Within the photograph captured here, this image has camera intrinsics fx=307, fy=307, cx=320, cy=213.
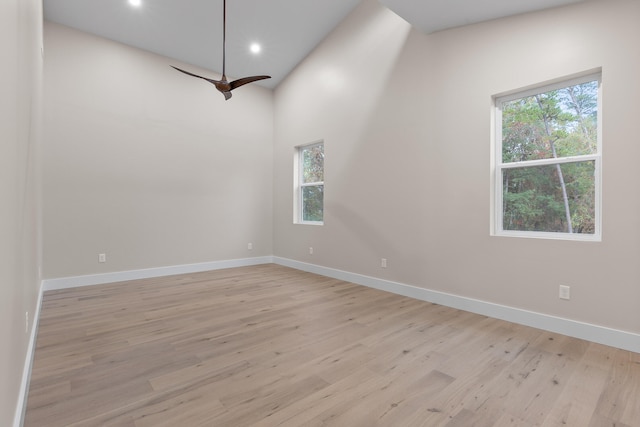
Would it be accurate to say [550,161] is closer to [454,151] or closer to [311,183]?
[454,151]

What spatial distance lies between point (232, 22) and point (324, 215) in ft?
10.2

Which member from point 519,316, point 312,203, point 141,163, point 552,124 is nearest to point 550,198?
point 552,124

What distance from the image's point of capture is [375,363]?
216 cm

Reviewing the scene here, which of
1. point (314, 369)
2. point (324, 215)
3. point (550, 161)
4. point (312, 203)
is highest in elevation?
point (550, 161)

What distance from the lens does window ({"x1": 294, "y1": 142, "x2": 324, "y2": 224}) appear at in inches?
210

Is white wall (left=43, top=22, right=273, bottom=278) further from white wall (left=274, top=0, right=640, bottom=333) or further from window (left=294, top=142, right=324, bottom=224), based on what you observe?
white wall (left=274, top=0, right=640, bottom=333)

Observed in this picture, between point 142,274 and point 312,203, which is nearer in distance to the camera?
point 142,274

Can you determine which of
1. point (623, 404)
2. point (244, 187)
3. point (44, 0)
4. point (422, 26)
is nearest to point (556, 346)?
point (623, 404)

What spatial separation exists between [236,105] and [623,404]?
5.96 meters

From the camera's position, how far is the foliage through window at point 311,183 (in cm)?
533

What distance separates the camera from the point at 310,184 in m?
5.50

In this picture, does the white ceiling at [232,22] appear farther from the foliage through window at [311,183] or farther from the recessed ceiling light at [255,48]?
the foliage through window at [311,183]

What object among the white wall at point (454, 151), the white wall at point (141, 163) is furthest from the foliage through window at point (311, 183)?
the white wall at point (141, 163)

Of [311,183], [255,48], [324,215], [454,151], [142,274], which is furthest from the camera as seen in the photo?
[311,183]
